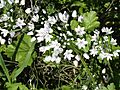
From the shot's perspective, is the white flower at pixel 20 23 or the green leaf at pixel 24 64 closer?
the green leaf at pixel 24 64

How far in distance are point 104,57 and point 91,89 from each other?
248 mm

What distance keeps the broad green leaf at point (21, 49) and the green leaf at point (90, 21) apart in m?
0.44

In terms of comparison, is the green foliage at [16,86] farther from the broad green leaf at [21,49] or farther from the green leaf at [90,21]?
the green leaf at [90,21]

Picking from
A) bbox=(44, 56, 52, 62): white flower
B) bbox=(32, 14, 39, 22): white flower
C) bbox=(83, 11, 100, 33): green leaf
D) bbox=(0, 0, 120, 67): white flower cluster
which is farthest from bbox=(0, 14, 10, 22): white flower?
bbox=(83, 11, 100, 33): green leaf

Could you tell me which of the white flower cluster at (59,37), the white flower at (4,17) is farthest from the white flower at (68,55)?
the white flower at (4,17)

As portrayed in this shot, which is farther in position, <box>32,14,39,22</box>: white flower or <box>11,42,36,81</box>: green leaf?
<box>32,14,39,22</box>: white flower

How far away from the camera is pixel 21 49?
8.60ft

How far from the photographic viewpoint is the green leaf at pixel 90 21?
263 centimetres

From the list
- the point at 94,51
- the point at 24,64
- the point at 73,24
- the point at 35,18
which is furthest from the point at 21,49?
the point at 94,51

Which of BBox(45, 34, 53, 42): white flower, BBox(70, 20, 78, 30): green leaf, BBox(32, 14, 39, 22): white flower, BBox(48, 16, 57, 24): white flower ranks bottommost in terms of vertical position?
BBox(45, 34, 53, 42): white flower

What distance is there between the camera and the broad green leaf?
2.60 meters

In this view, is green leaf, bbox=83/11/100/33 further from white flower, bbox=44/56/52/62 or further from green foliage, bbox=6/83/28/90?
green foliage, bbox=6/83/28/90

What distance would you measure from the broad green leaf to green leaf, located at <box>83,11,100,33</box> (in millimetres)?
438

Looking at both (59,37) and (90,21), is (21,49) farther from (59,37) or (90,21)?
(90,21)
